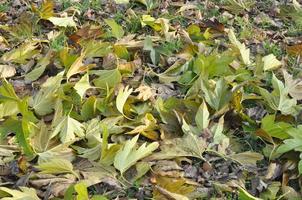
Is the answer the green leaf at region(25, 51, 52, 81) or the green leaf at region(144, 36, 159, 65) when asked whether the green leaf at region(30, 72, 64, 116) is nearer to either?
the green leaf at region(25, 51, 52, 81)

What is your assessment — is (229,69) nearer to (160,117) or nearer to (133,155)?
(160,117)

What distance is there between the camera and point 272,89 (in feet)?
9.08

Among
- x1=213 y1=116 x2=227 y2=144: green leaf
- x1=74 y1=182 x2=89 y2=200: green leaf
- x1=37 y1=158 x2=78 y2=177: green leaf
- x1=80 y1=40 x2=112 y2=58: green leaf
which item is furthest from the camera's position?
x1=80 y1=40 x2=112 y2=58: green leaf

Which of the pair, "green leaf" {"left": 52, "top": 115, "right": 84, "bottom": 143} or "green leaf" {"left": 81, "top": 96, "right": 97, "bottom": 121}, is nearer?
"green leaf" {"left": 52, "top": 115, "right": 84, "bottom": 143}

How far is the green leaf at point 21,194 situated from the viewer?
197 centimetres

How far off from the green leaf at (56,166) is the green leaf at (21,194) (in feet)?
0.37

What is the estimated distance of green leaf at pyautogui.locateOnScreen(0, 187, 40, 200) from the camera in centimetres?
197

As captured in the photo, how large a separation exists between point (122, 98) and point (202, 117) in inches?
14.7

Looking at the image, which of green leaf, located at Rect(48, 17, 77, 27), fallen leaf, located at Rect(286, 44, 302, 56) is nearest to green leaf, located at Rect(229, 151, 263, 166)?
fallen leaf, located at Rect(286, 44, 302, 56)

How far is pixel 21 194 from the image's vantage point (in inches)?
78.2

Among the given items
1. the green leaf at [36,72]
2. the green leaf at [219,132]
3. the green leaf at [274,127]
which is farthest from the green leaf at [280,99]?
the green leaf at [36,72]

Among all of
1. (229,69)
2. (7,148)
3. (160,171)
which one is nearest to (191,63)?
(229,69)

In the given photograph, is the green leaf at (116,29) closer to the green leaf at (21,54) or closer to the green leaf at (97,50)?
the green leaf at (97,50)

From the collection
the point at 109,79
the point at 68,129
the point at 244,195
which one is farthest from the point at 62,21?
the point at 244,195
